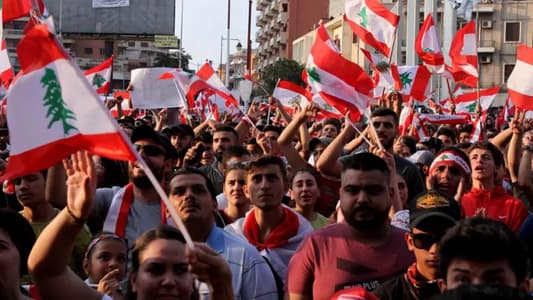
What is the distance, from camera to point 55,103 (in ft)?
12.6

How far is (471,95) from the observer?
56.7 feet

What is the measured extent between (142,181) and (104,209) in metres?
0.30

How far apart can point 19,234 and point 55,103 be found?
0.59 metres

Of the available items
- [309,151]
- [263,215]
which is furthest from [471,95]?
[263,215]

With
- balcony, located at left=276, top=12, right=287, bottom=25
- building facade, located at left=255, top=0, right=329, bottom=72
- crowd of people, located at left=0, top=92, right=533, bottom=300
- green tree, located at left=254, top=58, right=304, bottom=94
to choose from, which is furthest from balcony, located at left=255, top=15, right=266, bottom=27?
crowd of people, located at left=0, top=92, right=533, bottom=300

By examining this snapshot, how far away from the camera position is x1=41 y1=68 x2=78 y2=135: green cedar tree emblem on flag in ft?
12.5

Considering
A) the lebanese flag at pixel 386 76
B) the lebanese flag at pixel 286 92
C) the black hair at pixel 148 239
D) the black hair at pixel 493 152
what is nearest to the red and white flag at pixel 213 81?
the lebanese flag at pixel 286 92

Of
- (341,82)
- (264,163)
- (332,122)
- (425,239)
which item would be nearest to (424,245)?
(425,239)

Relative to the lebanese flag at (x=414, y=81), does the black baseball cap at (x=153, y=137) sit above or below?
below

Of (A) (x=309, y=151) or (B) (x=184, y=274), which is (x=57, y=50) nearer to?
(B) (x=184, y=274)

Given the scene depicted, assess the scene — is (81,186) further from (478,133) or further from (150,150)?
(478,133)

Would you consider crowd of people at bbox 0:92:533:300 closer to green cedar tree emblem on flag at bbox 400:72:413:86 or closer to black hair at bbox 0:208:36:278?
black hair at bbox 0:208:36:278

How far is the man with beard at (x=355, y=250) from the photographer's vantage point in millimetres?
4734

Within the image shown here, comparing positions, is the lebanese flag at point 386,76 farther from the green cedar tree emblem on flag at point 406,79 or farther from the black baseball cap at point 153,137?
the black baseball cap at point 153,137
